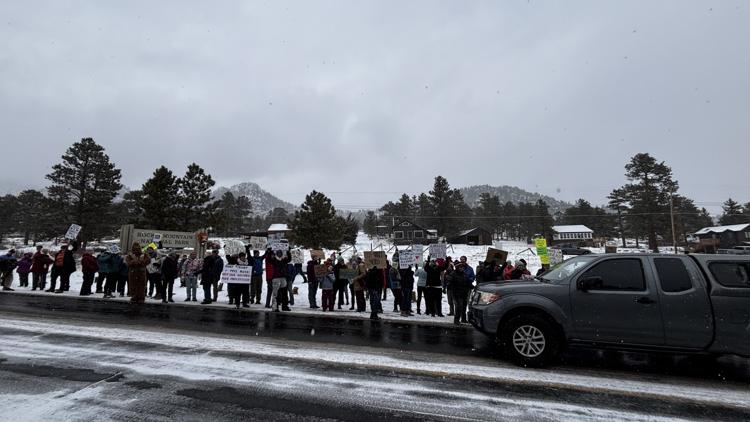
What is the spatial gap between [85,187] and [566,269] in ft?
156

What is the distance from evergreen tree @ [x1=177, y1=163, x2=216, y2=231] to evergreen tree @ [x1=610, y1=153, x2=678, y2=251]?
59.3m

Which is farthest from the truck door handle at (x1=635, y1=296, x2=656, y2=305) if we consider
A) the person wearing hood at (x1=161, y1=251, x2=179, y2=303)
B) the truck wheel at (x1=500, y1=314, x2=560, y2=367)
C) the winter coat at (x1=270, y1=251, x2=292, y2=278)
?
the person wearing hood at (x1=161, y1=251, x2=179, y2=303)

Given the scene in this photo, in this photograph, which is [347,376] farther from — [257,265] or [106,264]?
[106,264]

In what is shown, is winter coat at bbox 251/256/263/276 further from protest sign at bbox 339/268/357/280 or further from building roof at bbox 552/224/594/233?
building roof at bbox 552/224/594/233

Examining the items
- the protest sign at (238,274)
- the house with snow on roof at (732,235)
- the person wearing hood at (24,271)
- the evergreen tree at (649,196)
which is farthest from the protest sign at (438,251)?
the house with snow on roof at (732,235)

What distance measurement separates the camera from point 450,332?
338 inches

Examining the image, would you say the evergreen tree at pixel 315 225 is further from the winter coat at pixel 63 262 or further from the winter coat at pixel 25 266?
the winter coat at pixel 63 262

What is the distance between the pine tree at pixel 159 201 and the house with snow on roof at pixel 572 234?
71.0 metres

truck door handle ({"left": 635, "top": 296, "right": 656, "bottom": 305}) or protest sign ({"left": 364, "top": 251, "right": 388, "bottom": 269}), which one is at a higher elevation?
protest sign ({"left": 364, "top": 251, "right": 388, "bottom": 269})

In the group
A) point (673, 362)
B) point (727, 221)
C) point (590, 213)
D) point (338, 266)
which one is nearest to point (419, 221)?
point (590, 213)

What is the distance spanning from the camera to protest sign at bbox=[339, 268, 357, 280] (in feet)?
41.2

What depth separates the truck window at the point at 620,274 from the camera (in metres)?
5.68

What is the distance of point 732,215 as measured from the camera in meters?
75.2

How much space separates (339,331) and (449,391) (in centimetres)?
416
